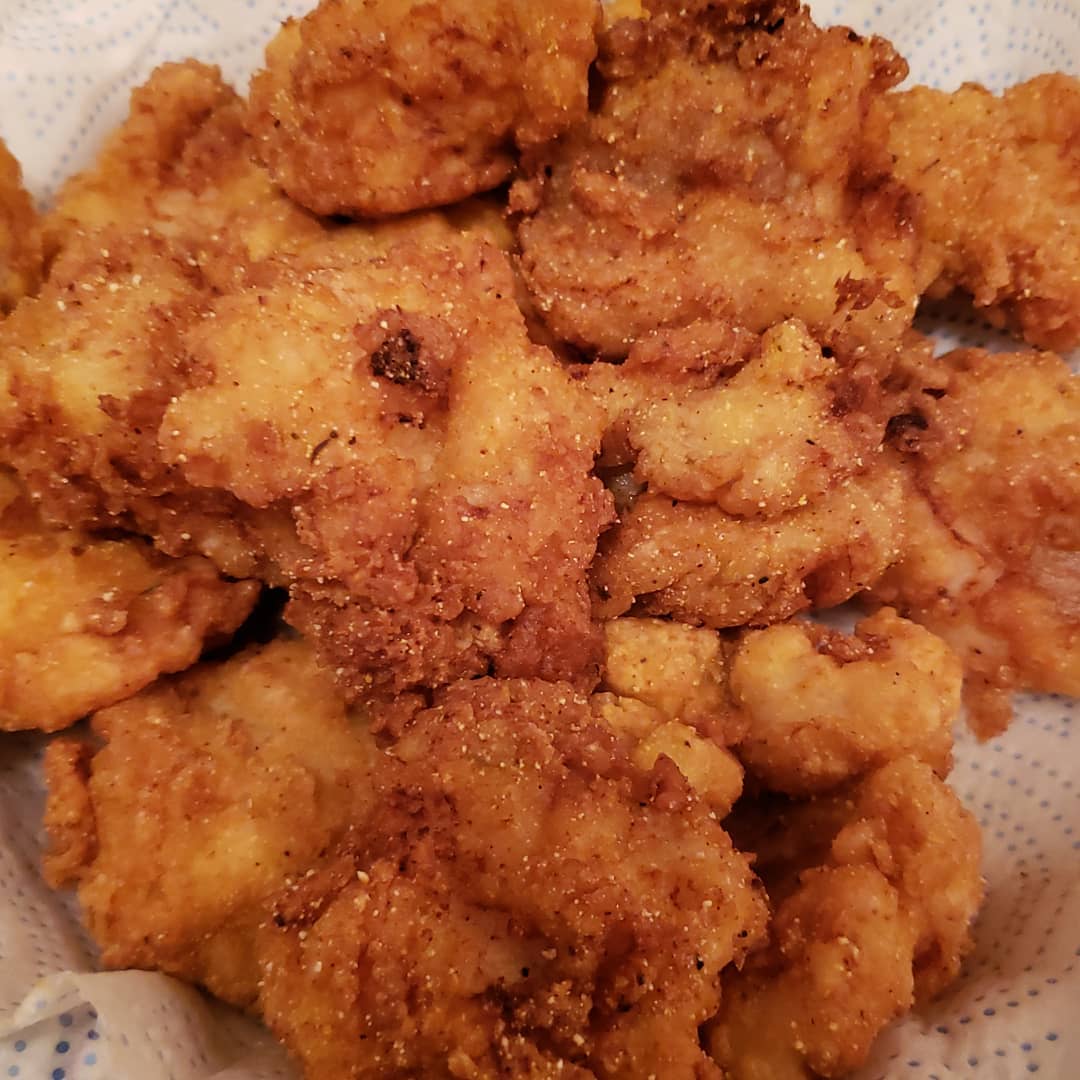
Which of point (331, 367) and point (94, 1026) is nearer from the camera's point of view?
point (94, 1026)

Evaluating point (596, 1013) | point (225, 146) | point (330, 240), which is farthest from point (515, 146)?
point (596, 1013)

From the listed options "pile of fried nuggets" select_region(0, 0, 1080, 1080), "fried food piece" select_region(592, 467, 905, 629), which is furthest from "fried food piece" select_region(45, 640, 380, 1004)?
"fried food piece" select_region(592, 467, 905, 629)

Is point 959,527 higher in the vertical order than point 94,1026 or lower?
higher

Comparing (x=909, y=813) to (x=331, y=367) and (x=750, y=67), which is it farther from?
(x=750, y=67)

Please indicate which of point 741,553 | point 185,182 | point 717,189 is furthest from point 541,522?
point 185,182

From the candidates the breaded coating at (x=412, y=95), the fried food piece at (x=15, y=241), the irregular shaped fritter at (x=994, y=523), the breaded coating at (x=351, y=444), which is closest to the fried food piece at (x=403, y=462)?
the breaded coating at (x=351, y=444)

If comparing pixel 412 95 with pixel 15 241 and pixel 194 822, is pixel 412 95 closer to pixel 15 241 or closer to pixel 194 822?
pixel 15 241
